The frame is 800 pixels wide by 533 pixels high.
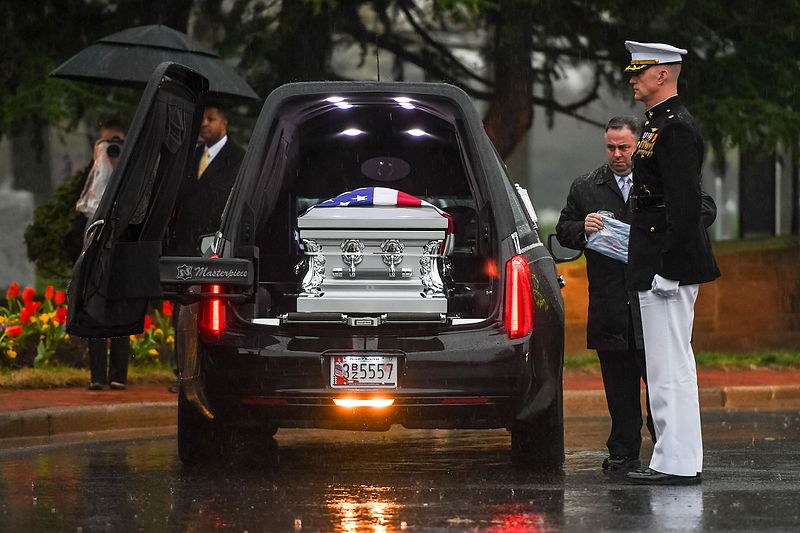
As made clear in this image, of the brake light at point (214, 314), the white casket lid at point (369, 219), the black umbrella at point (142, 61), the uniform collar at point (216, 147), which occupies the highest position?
the black umbrella at point (142, 61)

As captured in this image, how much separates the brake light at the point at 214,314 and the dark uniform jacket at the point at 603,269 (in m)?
1.73

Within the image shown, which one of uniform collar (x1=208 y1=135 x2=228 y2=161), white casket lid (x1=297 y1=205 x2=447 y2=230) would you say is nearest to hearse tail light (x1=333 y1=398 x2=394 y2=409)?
white casket lid (x1=297 y1=205 x2=447 y2=230)

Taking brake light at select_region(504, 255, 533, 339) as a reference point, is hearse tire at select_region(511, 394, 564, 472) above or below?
below

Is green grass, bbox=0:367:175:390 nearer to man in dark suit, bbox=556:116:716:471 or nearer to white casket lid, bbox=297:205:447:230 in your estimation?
white casket lid, bbox=297:205:447:230

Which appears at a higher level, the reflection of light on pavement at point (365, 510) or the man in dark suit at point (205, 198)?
the man in dark suit at point (205, 198)

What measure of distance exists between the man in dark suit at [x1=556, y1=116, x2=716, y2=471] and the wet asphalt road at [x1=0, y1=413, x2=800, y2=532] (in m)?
0.28

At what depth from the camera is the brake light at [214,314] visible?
8008 millimetres

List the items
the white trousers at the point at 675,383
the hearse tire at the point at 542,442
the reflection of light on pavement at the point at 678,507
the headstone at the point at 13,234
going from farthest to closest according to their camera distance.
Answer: the headstone at the point at 13,234 → the hearse tire at the point at 542,442 → the white trousers at the point at 675,383 → the reflection of light on pavement at the point at 678,507

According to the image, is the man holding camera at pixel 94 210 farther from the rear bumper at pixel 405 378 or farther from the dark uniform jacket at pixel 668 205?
the dark uniform jacket at pixel 668 205

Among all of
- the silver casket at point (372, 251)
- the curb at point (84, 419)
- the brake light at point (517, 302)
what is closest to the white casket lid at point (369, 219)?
the silver casket at point (372, 251)

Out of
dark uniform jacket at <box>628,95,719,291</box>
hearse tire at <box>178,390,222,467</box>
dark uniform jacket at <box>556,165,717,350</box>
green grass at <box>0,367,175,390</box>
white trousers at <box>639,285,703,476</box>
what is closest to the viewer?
dark uniform jacket at <box>628,95,719,291</box>

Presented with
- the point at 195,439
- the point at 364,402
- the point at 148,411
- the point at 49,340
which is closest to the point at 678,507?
the point at 364,402

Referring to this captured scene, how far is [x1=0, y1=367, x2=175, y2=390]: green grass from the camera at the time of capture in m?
12.4

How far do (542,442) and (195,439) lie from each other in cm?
166
